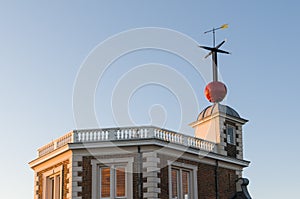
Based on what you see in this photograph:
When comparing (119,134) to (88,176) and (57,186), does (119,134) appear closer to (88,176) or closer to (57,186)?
(88,176)

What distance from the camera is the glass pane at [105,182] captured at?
2470 cm

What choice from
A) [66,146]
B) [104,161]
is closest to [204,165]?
[104,161]

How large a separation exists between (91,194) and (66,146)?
2.55 meters

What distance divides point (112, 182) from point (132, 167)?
119cm

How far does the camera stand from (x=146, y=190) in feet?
79.2

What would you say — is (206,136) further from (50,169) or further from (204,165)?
(50,169)

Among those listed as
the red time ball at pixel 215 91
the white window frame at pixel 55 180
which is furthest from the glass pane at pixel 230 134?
the white window frame at pixel 55 180

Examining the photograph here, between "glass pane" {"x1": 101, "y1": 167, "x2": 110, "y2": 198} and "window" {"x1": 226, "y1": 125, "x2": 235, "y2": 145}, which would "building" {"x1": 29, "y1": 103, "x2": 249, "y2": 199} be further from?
"window" {"x1": 226, "y1": 125, "x2": 235, "y2": 145}

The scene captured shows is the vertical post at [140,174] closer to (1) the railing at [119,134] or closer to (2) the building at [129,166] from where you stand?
(2) the building at [129,166]

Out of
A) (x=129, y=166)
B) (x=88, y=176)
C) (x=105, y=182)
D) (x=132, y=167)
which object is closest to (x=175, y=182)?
(x=132, y=167)

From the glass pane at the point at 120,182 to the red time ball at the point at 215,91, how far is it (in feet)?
28.1

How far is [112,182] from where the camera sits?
24.7m

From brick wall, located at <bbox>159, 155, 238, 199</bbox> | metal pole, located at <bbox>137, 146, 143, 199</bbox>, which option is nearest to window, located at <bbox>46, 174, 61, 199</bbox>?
metal pole, located at <bbox>137, 146, 143, 199</bbox>

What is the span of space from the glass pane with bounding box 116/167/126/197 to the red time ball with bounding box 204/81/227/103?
337 inches
